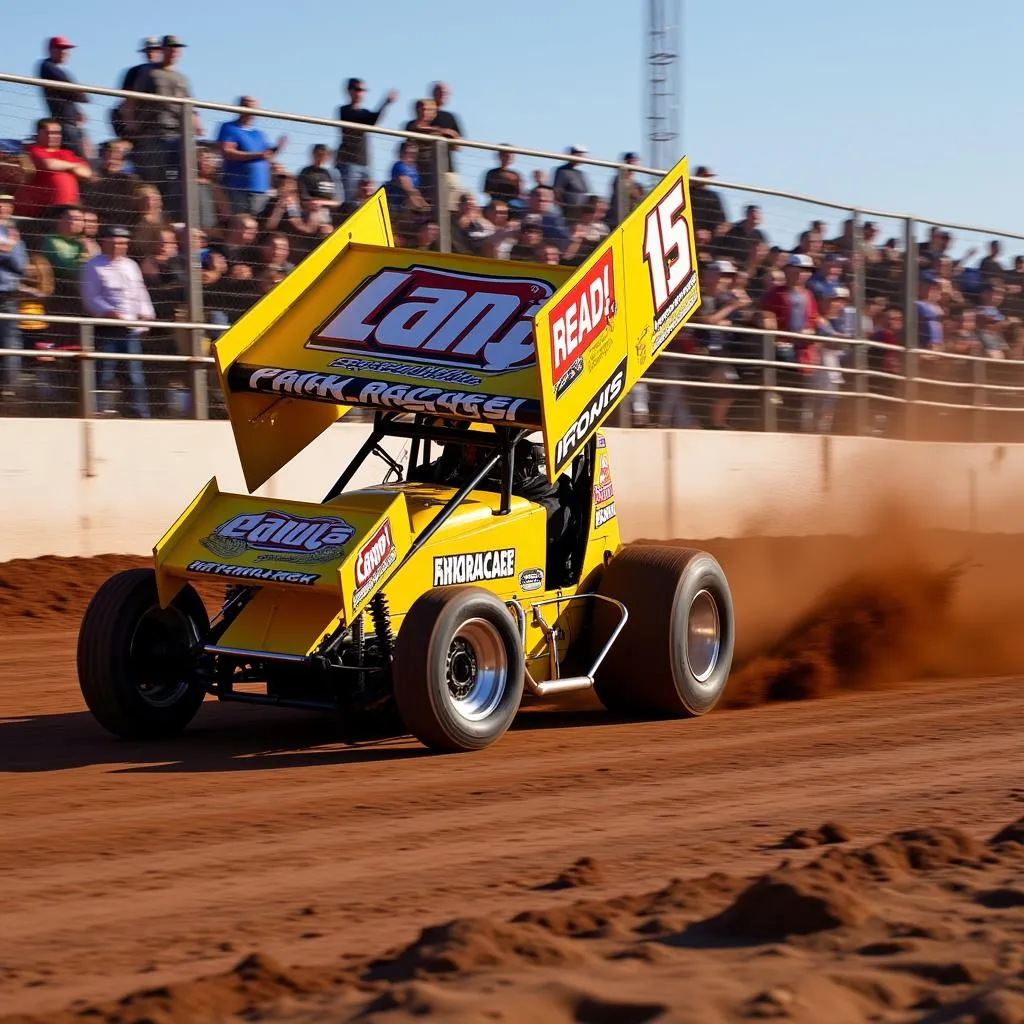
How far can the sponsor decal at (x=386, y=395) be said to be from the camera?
24.8 ft

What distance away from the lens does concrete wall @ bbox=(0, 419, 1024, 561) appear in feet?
40.1

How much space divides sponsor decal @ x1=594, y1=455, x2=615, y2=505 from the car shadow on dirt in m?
1.12

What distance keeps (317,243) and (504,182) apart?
2.20 meters

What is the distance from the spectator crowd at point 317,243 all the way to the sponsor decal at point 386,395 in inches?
169

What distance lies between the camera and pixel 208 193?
1301 centimetres

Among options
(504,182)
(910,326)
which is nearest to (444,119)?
(504,182)

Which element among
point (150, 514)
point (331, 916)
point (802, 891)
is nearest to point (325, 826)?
point (331, 916)

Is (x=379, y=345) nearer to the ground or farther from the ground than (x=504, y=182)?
nearer to the ground

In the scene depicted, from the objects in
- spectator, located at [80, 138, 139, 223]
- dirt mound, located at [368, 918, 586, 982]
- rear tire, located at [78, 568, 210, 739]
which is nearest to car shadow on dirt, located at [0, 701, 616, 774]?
rear tire, located at [78, 568, 210, 739]

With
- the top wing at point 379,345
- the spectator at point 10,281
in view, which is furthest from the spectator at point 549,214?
the top wing at point 379,345

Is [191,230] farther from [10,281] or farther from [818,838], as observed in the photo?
[818,838]

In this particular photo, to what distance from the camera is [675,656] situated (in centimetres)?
827

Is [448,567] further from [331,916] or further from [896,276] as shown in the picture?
[896,276]

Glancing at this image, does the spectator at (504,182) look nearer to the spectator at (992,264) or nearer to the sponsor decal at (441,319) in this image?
the sponsor decal at (441,319)
